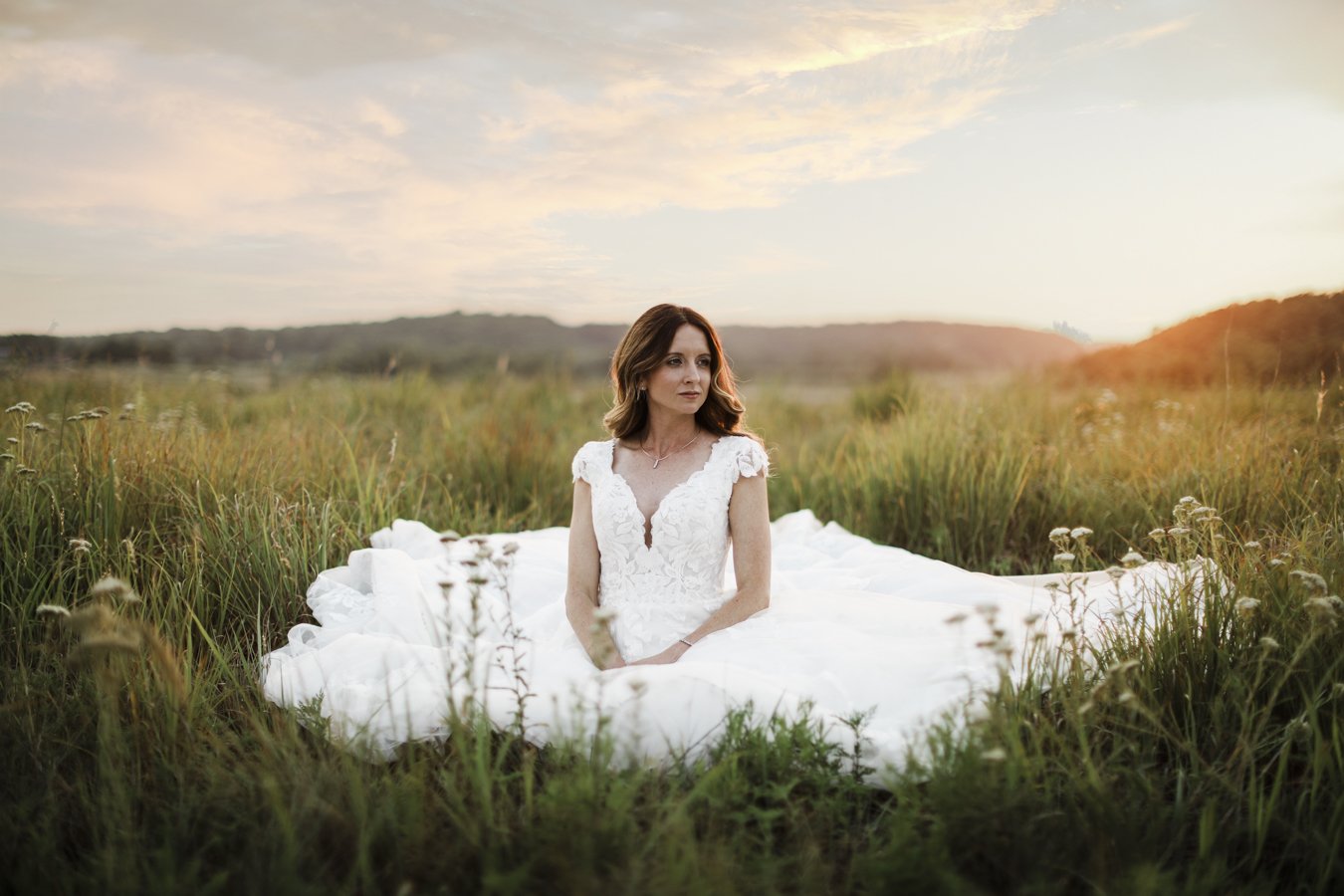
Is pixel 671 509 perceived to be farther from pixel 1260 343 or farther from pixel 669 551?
pixel 1260 343

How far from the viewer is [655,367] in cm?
405

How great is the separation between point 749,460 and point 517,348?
17.1 meters

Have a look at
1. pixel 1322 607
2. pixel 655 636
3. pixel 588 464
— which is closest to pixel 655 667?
pixel 655 636

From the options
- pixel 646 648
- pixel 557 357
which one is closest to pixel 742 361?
pixel 557 357

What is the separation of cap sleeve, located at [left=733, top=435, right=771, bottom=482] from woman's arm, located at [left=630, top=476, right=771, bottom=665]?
0.03m

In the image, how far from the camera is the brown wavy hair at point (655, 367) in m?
4.04

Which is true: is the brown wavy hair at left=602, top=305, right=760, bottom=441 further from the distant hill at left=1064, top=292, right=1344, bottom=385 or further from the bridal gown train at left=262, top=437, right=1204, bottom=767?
the distant hill at left=1064, top=292, right=1344, bottom=385

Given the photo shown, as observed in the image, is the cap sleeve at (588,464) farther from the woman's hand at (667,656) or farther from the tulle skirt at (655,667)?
the woman's hand at (667,656)

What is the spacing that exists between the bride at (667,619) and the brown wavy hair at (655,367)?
0.01 metres

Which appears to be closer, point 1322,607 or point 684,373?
point 1322,607

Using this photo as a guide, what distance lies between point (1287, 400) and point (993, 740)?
7.27 metres

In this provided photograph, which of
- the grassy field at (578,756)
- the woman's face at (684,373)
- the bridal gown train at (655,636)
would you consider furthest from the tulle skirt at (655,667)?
the woman's face at (684,373)

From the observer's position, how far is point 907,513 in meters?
6.34

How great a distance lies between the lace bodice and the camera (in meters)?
3.82
